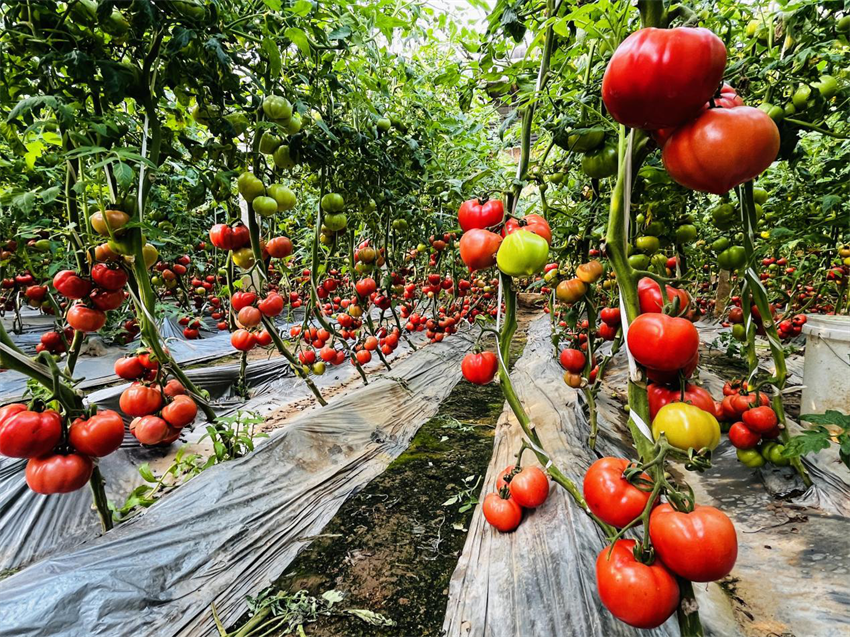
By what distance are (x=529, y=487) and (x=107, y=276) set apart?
57.4 inches

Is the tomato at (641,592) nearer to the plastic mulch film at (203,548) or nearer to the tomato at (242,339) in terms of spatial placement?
the plastic mulch film at (203,548)

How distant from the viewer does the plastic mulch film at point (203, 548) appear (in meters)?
1.11

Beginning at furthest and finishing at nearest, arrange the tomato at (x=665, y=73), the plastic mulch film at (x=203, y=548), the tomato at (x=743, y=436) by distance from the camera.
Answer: the tomato at (x=743, y=436) < the plastic mulch film at (x=203, y=548) < the tomato at (x=665, y=73)

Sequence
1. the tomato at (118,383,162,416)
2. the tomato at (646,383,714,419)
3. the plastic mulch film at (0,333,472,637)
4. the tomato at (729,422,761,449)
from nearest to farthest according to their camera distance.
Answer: the tomato at (646,383,714,419) < the plastic mulch film at (0,333,472,637) < the tomato at (118,383,162,416) < the tomato at (729,422,761,449)

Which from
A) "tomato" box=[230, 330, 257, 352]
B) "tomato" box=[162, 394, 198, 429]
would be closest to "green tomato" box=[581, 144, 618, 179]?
"tomato" box=[162, 394, 198, 429]

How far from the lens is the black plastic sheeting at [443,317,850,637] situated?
102 cm

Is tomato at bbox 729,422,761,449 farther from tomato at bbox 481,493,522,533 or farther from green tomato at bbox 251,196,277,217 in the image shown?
green tomato at bbox 251,196,277,217

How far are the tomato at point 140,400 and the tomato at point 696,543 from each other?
1477 millimetres

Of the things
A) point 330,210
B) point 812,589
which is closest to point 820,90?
point 812,589

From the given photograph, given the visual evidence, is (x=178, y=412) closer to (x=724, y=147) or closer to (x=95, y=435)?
(x=95, y=435)

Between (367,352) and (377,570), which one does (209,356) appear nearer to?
(367,352)

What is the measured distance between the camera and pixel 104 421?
1.05 m

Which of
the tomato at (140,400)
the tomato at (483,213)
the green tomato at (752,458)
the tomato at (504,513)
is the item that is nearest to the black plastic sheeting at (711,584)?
the tomato at (504,513)

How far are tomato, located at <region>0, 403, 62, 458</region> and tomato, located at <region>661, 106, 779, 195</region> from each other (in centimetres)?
144
